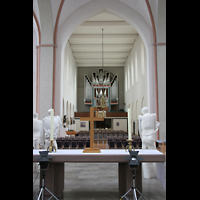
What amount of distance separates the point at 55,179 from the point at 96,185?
1019mm

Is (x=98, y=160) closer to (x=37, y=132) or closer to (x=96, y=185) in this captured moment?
(x=96, y=185)

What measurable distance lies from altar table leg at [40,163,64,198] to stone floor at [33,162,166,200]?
17 cm

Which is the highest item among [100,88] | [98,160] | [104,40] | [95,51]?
[104,40]

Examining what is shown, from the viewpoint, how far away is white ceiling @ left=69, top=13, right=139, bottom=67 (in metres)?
16.9

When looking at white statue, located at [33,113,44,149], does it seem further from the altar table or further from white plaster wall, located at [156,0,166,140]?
white plaster wall, located at [156,0,166,140]

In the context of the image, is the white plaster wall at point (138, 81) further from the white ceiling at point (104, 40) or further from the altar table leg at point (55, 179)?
the altar table leg at point (55, 179)

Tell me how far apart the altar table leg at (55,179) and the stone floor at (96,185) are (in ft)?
0.55

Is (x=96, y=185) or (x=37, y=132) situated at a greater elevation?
(x=37, y=132)

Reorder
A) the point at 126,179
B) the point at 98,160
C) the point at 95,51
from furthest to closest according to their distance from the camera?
the point at 95,51, the point at 126,179, the point at 98,160

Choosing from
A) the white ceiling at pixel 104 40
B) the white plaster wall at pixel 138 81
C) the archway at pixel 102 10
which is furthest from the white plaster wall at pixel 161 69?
the white ceiling at pixel 104 40

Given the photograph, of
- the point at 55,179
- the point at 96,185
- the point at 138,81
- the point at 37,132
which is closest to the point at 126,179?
the point at 96,185

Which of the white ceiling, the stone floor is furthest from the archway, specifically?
the stone floor

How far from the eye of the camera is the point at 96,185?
455 cm
